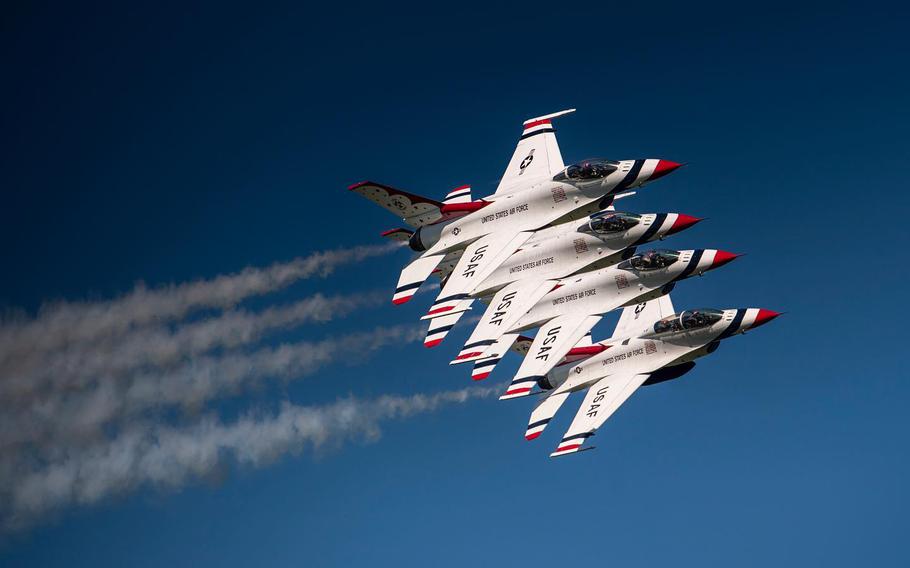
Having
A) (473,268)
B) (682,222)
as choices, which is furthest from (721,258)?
(473,268)

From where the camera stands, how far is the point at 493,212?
253 ft

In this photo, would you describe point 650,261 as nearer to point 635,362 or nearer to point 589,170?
point 635,362

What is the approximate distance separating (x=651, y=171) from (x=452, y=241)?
1099 centimetres

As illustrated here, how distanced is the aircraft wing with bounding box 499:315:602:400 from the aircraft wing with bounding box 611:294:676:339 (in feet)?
15.7

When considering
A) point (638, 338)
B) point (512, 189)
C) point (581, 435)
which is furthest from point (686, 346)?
point (512, 189)

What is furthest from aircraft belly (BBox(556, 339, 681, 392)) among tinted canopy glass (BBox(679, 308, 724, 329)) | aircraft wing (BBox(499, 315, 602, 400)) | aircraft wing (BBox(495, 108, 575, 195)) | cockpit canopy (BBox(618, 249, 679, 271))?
aircraft wing (BBox(495, 108, 575, 195))

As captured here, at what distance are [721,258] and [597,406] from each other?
986 centimetres

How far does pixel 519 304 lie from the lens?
73562mm

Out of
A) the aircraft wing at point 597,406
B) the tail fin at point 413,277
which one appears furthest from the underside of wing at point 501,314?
the aircraft wing at point 597,406

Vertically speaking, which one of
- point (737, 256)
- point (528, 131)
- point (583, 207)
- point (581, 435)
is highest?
point (528, 131)

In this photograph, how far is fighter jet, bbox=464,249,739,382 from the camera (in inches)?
2852

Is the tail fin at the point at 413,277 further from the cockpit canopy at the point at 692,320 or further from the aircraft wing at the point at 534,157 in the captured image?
the cockpit canopy at the point at 692,320

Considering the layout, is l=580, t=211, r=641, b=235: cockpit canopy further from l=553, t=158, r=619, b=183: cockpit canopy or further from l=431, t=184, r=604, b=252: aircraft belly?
l=553, t=158, r=619, b=183: cockpit canopy

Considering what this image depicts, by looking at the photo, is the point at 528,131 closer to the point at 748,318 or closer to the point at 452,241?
the point at 452,241
